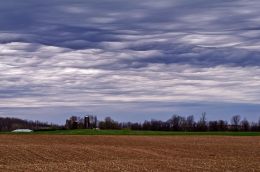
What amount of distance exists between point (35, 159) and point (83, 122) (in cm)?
11147

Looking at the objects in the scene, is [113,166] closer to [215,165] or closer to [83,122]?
[215,165]

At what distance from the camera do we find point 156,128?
175250 millimetres

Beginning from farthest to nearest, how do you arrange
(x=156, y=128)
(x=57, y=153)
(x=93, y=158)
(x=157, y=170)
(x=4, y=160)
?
(x=156, y=128), (x=57, y=153), (x=93, y=158), (x=4, y=160), (x=157, y=170)

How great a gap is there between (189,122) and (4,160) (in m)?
146

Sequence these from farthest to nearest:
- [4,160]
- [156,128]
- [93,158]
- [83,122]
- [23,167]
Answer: [156,128] < [83,122] < [93,158] < [4,160] < [23,167]

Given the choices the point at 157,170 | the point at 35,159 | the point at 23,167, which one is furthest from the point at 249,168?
the point at 35,159

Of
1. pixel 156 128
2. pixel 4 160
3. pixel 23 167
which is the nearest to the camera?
pixel 23 167

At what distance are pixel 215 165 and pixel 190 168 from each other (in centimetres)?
314

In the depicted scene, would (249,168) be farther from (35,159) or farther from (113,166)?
(35,159)

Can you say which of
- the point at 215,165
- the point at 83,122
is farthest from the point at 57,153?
the point at 83,122

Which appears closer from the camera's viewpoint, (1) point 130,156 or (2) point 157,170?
(2) point 157,170

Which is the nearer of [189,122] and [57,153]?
[57,153]

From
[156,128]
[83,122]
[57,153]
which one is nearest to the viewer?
[57,153]

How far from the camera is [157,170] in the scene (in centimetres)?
3353
